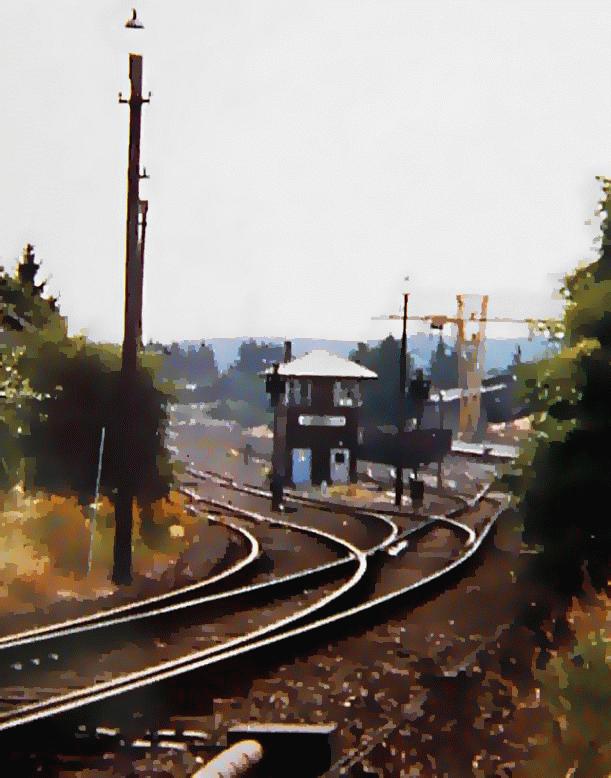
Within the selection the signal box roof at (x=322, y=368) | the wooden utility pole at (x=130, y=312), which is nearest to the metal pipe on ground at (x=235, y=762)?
the wooden utility pole at (x=130, y=312)

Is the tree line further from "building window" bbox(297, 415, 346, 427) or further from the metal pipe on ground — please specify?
"building window" bbox(297, 415, 346, 427)

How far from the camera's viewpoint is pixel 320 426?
58594 mm

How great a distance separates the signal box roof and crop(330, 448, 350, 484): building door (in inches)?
137

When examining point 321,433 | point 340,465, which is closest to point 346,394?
point 321,433

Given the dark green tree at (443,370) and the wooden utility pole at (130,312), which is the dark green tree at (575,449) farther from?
the dark green tree at (443,370)

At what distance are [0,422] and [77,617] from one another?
9.52 meters

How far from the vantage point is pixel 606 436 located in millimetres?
16391

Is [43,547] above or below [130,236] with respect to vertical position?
below

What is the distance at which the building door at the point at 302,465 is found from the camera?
58.5 meters

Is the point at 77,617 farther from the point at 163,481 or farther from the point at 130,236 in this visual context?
the point at 163,481

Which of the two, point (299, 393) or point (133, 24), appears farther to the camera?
point (299, 393)

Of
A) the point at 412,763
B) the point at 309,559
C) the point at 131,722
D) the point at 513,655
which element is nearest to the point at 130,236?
the point at 309,559

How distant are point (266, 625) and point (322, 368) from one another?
44379mm

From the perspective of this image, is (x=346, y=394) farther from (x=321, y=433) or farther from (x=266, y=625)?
(x=266, y=625)
